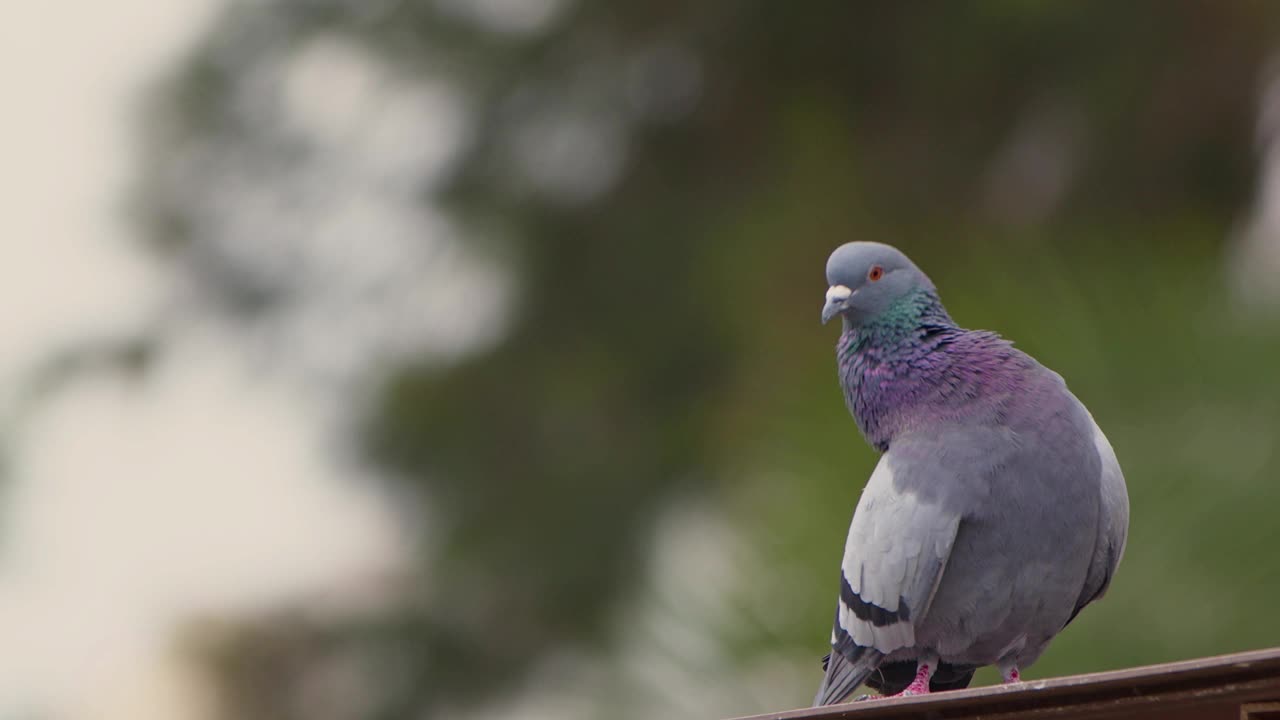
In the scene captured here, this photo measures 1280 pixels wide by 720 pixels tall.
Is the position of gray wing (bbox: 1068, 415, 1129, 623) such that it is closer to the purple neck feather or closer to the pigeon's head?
the purple neck feather

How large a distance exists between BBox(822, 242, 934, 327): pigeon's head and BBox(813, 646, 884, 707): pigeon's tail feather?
0.30m

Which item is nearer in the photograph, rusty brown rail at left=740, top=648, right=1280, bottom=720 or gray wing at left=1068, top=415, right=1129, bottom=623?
rusty brown rail at left=740, top=648, right=1280, bottom=720

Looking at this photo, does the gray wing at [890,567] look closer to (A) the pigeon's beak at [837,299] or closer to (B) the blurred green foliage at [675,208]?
(A) the pigeon's beak at [837,299]

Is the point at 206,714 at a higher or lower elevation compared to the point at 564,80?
lower

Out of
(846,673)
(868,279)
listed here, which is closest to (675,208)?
(868,279)

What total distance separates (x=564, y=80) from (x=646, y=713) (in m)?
1.53

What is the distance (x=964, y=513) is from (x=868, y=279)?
233 mm

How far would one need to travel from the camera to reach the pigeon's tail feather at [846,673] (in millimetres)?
1115

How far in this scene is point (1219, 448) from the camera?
5.85ft

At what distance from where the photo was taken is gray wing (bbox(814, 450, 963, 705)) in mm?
1075

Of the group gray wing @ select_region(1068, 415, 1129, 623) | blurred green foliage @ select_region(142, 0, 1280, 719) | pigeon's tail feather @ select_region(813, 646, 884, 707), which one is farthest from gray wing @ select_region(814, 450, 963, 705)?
blurred green foliage @ select_region(142, 0, 1280, 719)

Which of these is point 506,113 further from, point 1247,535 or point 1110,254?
point 1247,535

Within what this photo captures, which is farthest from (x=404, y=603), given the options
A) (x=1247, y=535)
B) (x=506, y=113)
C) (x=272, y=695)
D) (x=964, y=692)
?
(x=964, y=692)

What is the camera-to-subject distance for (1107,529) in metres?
1.10
